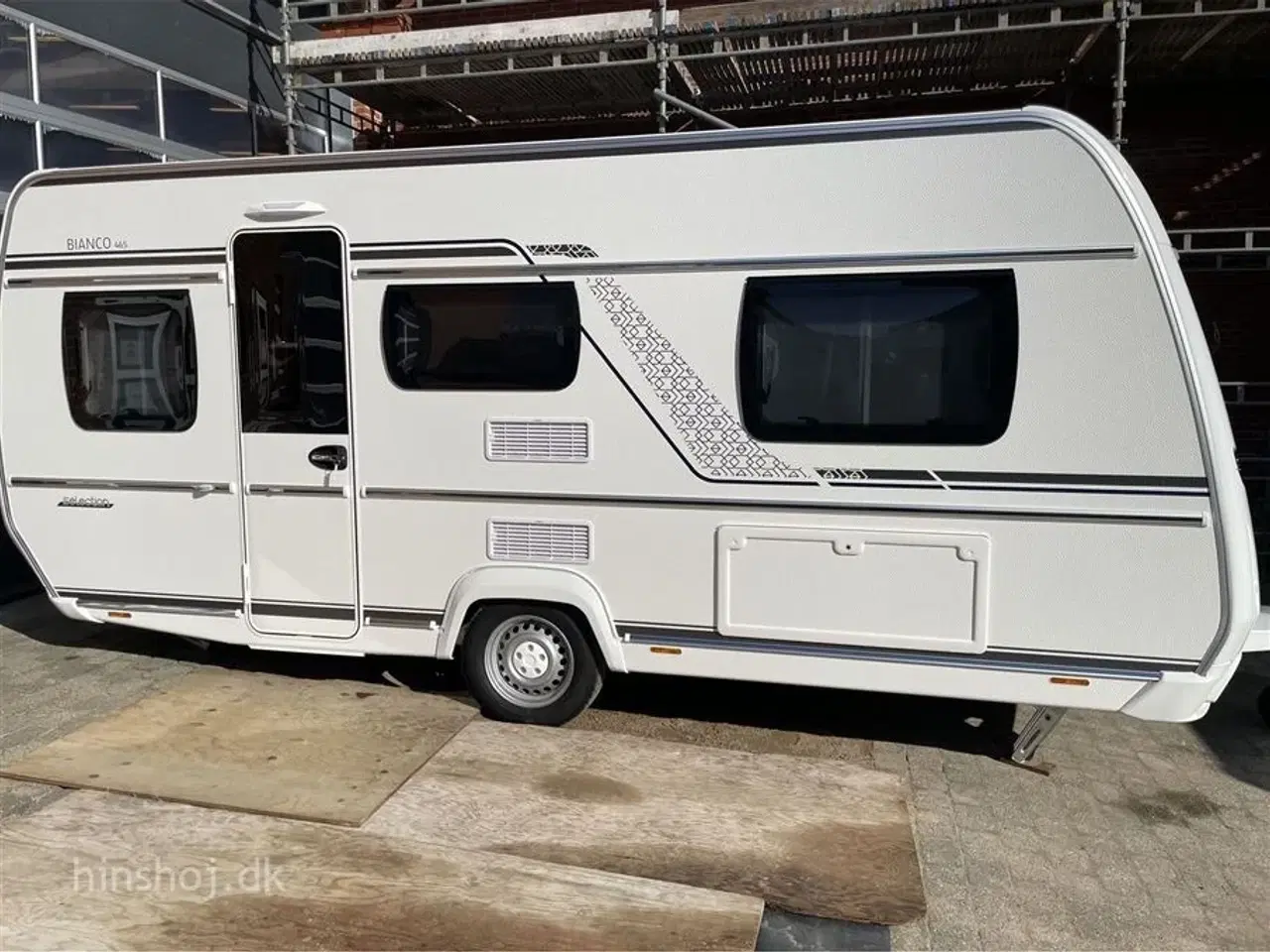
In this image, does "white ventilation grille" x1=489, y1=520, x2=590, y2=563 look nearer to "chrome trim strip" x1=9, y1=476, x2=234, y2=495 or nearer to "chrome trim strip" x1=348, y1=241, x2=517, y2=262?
"chrome trim strip" x1=348, y1=241, x2=517, y2=262

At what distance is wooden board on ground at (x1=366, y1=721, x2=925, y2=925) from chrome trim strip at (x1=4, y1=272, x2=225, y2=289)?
264cm

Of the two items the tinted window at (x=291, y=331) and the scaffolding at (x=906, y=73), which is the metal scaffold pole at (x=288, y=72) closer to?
the scaffolding at (x=906, y=73)

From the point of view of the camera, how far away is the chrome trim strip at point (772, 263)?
3967 millimetres

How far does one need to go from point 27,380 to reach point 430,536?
8.26 ft

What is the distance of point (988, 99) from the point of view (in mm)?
7641

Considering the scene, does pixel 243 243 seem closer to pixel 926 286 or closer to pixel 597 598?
pixel 597 598

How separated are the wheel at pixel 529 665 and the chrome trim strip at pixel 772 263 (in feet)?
5.28

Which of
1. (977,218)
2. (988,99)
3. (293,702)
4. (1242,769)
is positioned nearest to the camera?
(977,218)

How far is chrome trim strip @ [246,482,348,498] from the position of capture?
486cm

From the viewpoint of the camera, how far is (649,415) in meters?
4.43

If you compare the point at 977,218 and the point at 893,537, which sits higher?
the point at 977,218

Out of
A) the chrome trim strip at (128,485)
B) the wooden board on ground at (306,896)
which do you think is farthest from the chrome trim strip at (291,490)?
the wooden board on ground at (306,896)

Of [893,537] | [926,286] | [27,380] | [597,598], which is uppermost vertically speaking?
[926,286]

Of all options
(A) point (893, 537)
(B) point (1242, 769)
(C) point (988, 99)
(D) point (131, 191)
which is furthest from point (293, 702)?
(C) point (988, 99)
